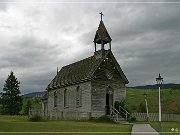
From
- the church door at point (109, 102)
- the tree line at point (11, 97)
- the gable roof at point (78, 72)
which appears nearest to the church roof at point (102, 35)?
the gable roof at point (78, 72)

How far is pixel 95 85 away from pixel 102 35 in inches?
264

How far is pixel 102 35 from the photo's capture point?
159 feet

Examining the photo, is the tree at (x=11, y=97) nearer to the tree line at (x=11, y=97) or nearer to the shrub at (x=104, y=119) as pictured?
the tree line at (x=11, y=97)

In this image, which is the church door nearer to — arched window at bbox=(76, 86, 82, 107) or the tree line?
arched window at bbox=(76, 86, 82, 107)

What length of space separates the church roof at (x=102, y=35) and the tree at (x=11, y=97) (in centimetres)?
3115

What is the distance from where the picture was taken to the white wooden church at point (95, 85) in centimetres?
4591

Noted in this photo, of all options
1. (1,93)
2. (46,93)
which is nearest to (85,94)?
(46,93)

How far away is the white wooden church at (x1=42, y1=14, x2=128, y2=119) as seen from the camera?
4591 centimetres

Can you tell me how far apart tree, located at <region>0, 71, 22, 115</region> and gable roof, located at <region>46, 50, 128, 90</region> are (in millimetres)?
17274

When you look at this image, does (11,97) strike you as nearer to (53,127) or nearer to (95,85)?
(95,85)

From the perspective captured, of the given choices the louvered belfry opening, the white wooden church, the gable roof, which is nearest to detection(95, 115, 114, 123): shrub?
the white wooden church

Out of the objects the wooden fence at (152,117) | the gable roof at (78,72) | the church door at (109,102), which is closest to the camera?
the church door at (109,102)

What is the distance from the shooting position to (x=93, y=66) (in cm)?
4728

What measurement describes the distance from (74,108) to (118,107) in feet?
20.4
